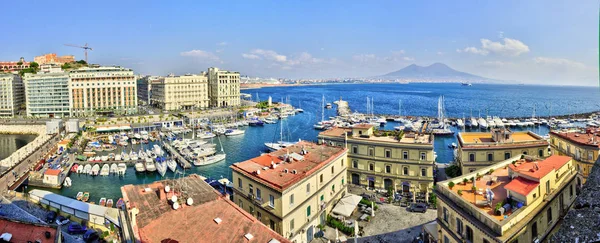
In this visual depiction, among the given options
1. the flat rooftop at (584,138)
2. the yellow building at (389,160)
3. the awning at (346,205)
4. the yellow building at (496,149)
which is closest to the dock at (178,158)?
the yellow building at (389,160)

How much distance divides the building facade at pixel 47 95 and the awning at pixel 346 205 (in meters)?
68.9

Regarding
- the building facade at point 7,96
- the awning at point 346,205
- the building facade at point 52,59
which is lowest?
the awning at point 346,205

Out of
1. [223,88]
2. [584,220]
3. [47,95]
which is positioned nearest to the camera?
[584,220]

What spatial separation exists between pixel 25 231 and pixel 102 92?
233 ft

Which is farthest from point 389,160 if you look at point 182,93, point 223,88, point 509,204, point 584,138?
point 223,88

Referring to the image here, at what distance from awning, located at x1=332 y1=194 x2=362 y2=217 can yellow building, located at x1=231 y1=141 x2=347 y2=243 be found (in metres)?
0.48

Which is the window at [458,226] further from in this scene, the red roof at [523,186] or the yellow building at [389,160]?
the yellow building at [389,160]

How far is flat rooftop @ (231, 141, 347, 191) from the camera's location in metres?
16.8

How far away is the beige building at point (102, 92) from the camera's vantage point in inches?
2783

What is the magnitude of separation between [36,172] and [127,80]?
47463 millimetres

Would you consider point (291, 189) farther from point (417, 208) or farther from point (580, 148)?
point (580, 148)

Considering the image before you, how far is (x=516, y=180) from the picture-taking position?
13242 millimetres

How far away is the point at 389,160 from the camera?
81.9 ft

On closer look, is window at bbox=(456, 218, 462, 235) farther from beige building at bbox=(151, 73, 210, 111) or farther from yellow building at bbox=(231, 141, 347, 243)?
beige building at bbox=(151, 73, 210, 111)
